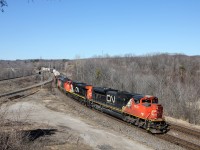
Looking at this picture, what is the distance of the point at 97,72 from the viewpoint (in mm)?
76125

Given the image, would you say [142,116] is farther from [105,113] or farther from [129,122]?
[105,113]

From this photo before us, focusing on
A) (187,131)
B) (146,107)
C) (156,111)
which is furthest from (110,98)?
(187,131)

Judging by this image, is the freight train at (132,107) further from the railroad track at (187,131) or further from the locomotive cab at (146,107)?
the railroad track at (187,131)

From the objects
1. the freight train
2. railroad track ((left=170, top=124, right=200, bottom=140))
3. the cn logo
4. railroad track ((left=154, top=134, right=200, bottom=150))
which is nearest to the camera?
railroad track ((left=154, top=134, right=200, bottom=150))

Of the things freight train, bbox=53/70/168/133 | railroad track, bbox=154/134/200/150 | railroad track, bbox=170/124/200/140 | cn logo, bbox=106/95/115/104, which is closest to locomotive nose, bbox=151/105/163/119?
freight train, bbox=53/70/168/133

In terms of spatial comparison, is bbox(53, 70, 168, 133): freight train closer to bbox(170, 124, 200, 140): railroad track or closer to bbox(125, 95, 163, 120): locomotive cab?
bbox(125, 95, 163, 120): locomotive cab

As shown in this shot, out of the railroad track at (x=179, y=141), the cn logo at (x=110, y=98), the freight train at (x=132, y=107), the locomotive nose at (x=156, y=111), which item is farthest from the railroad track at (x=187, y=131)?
the cn logo at (x=110, y=98)

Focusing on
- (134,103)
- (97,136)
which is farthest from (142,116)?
(97,136)

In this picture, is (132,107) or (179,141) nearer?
(179,141)

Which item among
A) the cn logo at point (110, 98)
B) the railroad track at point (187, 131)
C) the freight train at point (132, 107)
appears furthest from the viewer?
the cn logo at point (110, 98)

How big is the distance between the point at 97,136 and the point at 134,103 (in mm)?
6608

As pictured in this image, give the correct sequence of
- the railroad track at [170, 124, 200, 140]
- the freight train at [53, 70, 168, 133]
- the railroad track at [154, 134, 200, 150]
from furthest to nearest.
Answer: the freight train at [53, 70, 168, 133] → the railroad track at [170, 124, 200, 140] → the railroad track at [154, 134, 200, 150]

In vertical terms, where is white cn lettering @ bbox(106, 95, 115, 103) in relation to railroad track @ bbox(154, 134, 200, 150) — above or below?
above

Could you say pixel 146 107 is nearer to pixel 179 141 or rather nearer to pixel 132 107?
pixel 132 107
